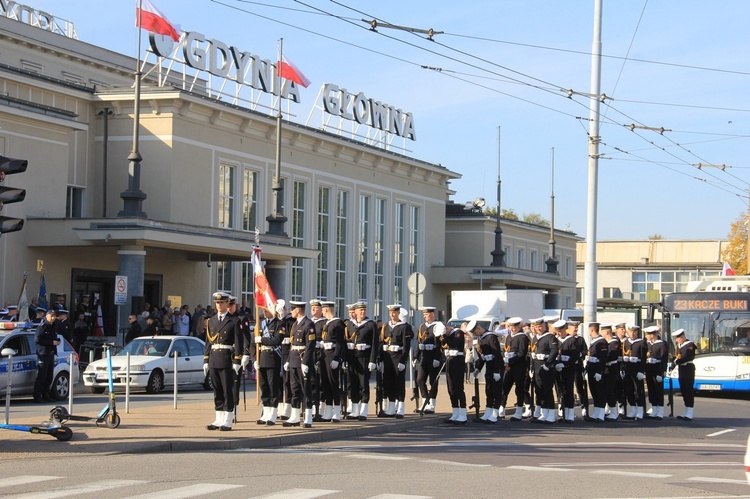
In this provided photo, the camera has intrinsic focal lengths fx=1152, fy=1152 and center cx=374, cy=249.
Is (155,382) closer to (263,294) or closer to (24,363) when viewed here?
(24,363)

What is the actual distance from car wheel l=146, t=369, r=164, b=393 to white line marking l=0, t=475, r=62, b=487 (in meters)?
14.5

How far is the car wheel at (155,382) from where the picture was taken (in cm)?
2686

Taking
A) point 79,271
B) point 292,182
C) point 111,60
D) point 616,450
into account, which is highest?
point 111,60

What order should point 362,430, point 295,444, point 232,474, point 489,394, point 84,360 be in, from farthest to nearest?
point 84,360, point 489,394, point 362,430, point 295,444, point 232,474

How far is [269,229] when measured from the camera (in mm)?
42281

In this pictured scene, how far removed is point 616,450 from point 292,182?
31537mm

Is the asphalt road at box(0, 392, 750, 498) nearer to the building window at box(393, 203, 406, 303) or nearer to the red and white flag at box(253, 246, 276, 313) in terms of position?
the red and white flag at box(253, 246, 276, 313)

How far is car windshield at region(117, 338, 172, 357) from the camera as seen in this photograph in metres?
27.4

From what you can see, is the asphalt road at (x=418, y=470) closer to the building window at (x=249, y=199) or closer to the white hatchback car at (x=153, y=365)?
the white hatchback car at (x=153, y=365)

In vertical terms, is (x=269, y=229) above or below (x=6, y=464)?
above

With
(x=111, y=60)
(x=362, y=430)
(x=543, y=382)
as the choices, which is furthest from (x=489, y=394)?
(x=111, y=60)

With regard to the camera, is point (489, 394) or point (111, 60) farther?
point (111, 60)

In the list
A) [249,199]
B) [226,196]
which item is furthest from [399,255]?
[226,196]

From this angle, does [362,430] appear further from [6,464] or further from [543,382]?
[6,464]
